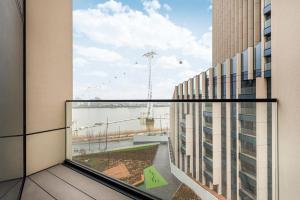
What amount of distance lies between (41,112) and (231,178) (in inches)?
333

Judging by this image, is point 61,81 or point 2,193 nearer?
point 2,193

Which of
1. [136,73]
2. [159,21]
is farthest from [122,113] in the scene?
[159,21]

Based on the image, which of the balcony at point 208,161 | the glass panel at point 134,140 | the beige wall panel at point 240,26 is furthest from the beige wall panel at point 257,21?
the glass panel at point 134,140

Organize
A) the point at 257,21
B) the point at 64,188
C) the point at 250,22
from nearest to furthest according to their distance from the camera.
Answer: the point at 64,188 < the point at 257,21 < the point at 250,22

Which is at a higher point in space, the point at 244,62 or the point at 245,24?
the point at 245,24

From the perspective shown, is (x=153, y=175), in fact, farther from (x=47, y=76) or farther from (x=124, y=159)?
(x=47, y=76)

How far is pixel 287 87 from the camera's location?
109cm

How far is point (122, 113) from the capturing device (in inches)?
99.3

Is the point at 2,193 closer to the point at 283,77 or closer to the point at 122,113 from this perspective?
the point at 122,113

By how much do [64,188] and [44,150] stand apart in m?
0.86

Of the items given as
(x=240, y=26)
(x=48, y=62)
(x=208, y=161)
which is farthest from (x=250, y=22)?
(x=48, y=62)

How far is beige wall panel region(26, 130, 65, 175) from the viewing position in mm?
2525

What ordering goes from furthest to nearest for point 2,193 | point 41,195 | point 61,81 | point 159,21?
1. point 159,21
2. point 61,81
3. point 41,195
4. point 2,193

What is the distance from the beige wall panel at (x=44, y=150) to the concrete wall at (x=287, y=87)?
2.70 m
